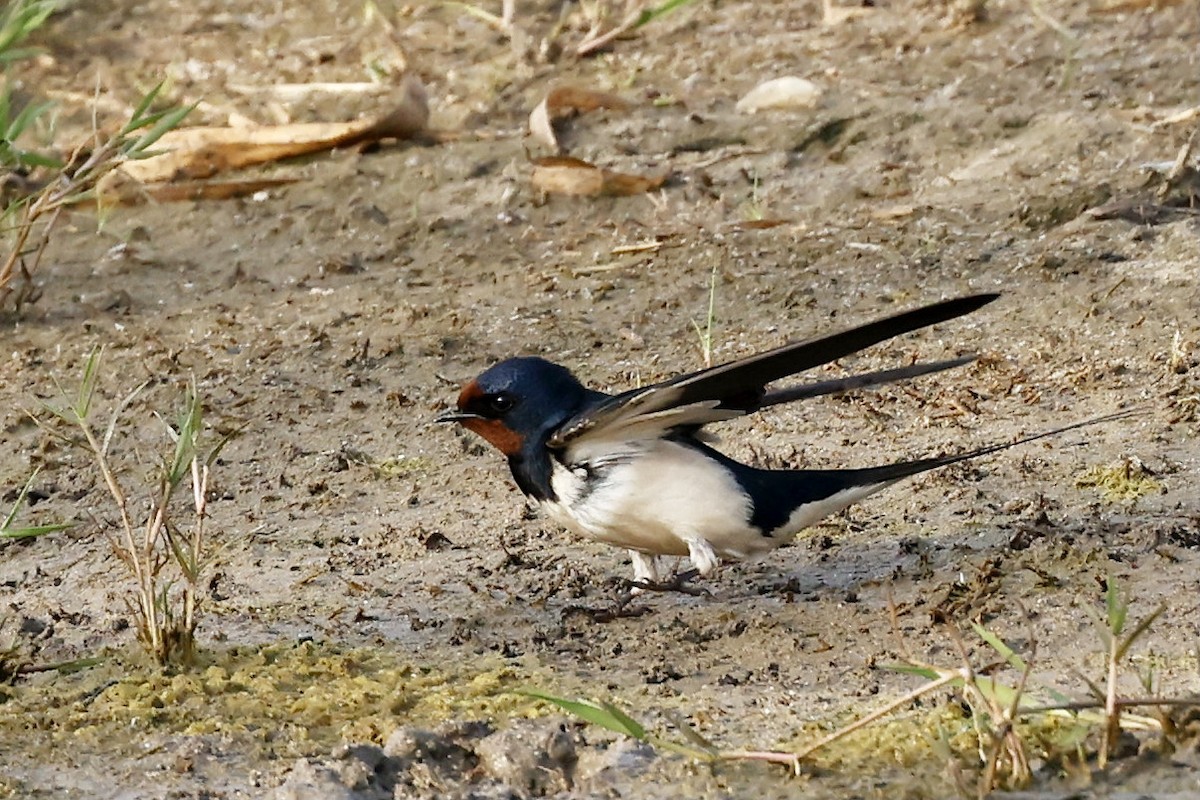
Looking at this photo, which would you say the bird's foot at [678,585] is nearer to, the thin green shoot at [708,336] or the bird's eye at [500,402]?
the bird's eye at [500,402]

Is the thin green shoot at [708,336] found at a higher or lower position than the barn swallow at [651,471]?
lower

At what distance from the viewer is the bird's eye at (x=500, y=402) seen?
419cm

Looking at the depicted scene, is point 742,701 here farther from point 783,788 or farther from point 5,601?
point 5,601

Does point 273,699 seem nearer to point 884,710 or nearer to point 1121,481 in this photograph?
point 884,710

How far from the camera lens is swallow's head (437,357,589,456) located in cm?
416

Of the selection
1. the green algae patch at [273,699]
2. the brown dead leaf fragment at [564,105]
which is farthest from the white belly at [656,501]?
the brown dead leaf fragment at [564,105]

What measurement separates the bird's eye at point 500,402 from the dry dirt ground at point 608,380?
390 mm

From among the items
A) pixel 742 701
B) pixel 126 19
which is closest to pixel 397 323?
pixel 742 701

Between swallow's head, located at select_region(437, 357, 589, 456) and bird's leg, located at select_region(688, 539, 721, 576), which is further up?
swallow's head, located at select_region(437, 357, 589, 456)

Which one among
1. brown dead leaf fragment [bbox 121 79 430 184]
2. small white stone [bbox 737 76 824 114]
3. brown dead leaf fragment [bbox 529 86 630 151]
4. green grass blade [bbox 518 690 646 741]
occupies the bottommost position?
brown dead leaf fragment [bbox 121 79 430 184]

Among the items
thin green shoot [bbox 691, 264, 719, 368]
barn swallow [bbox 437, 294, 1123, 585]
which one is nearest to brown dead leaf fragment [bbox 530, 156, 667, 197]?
thin green shoot [bbox 691, 264, 719, 368]

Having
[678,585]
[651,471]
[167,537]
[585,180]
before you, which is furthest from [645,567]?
[585,180]

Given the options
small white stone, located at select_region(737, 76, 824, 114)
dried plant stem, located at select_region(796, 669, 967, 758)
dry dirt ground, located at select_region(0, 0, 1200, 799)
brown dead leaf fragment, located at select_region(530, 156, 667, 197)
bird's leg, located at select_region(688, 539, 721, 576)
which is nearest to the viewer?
dried plant stem, located at select_region(796, 669, 967, 758)

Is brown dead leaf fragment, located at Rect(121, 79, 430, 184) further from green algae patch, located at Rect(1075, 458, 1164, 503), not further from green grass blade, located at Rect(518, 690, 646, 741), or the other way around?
green grass blade, located at Rect(518, 690, 646, 741)
